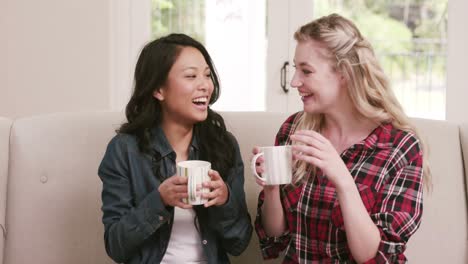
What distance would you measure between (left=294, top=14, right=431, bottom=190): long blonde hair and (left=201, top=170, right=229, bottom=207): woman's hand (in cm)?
38

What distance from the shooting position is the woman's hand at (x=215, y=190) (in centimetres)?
138

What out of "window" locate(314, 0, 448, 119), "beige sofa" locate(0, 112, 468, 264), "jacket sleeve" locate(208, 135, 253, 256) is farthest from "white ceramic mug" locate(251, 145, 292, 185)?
"window" locate(314, 0, 448, 119)

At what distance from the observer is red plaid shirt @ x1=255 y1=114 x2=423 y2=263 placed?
4.57 ft

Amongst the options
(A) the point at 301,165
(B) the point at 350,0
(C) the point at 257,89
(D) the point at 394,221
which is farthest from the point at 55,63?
A: (D) the point at 394,221

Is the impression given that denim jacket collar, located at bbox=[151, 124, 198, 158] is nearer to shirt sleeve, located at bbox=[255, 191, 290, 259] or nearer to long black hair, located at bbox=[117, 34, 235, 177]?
long black hair, located at bbox=[117, 34, 235, 177]

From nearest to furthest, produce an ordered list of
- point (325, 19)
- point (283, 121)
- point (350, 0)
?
point (325, 19) → point (283, 121) → point (350, 0)

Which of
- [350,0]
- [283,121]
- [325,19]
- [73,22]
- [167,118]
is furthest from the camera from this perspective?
[350,0]

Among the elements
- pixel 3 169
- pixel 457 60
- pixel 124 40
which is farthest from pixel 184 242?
pixel 457 60

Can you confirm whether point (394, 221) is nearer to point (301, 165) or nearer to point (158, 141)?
point (301, 165)

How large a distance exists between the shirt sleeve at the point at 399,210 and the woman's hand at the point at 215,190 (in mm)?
348

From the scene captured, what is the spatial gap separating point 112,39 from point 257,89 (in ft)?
2.67

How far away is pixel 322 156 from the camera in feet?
4.33

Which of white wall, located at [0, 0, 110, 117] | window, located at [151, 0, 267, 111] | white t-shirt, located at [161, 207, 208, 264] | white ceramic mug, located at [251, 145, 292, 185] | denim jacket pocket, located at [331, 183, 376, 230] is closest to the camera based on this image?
white ceramic mug, located at [251, 145, 292, 185]

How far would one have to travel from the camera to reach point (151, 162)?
1.62 meters
